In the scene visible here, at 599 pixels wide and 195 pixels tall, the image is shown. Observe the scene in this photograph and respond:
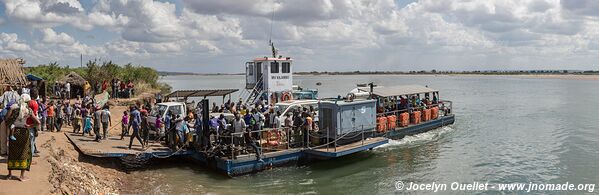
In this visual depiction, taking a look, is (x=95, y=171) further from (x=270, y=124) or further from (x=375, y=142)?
(x=375, y=142)

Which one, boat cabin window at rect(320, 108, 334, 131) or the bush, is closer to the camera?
boat cabin window at rect(320, 108, 334, 131)

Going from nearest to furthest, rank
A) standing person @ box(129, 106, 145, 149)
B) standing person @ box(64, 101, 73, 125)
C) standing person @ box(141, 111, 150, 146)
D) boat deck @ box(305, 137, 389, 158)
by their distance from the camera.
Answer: standing person @ box(129, 106, 145, 149), standing person @ box(141, 111, 150, 146), boat deck @ box(305, 137, 389, 158), standing person @ box(64, 101, 73, 125)

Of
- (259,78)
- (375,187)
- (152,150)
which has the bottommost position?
(375,187)

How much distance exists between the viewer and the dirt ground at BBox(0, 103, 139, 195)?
33.4 ft

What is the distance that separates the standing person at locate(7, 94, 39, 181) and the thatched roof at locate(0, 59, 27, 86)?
53.8ft

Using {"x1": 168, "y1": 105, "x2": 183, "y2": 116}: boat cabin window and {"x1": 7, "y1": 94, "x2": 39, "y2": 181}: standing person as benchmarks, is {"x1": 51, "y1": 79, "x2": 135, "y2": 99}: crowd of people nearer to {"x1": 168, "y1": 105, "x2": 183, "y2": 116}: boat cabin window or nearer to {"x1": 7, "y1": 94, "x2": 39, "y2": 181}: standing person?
{"x1": 168, "y1": 105, "x2": 183, "y2": 116}: boat cabin window

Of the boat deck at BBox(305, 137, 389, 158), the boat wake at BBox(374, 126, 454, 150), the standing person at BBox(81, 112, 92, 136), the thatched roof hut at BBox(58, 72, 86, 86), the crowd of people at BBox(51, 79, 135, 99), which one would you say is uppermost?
the thatched roof hut at BBox(58, 72, 86, 86)

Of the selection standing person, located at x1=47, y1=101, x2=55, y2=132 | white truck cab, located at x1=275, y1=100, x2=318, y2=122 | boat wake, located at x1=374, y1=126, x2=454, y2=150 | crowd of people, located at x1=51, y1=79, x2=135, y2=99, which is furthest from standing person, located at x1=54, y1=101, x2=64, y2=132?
boat wake, located at x1=374, y1=126, x2=454, y2=150

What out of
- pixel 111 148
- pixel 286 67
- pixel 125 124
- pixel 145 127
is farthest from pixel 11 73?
pixel 286 67

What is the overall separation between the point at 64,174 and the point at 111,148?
4.55 meters

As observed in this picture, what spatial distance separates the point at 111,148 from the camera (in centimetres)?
1653

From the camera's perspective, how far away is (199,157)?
17125 millimetres

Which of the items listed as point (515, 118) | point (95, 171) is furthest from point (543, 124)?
point (95, 171)

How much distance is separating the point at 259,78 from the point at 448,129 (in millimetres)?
11821
